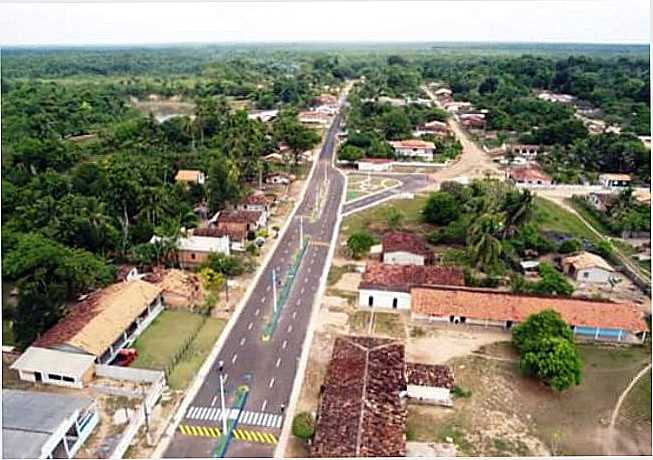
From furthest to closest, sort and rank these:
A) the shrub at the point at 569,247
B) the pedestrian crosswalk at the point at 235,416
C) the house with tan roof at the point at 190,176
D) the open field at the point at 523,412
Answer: the house with tan roof at the point at 190,176
the shrub at the point at 569,247
the pedestrian crosswalk at the point at 235,416
the open field at the point at 523,412

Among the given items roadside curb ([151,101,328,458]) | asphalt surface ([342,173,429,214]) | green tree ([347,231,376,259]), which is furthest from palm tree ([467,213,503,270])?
asphalt surface ([342,173,429,214])

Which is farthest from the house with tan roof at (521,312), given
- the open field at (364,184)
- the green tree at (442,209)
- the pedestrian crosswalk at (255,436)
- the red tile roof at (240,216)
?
the open field at (364,184)

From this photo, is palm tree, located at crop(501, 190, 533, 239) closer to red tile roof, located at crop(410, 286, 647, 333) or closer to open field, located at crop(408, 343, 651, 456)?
red tile roof, located at crop(410, 286, 647, 333)

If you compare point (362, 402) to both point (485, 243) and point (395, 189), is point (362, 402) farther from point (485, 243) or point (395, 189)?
point (395, 189)

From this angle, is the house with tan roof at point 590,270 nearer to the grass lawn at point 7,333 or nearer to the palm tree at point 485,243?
the palm tree at point 485,243

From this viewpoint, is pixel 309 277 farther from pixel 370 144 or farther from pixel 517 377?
pixel 370 144
